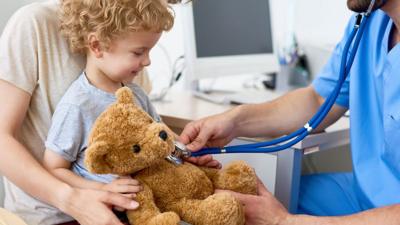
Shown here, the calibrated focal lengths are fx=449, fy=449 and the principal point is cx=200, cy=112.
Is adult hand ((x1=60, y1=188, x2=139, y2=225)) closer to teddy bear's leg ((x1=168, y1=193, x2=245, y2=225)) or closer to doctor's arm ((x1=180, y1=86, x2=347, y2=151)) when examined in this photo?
teddy bear's leg ((x1=168, y1=193, x2=245, y2=225))

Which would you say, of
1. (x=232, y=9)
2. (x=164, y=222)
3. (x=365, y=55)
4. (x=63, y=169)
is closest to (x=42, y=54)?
(x=63, y=169)

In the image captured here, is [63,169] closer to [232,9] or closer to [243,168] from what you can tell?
[243,168]

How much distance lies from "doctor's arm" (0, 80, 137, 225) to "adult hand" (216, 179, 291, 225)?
0.28m

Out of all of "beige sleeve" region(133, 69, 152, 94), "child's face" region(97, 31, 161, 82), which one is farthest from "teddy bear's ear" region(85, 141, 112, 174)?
"beige sleeve" region(133, 69, 152, 94)

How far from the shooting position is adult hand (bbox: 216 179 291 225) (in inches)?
37.7

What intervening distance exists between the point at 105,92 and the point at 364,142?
71 centimetres

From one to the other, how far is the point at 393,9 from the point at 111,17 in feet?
2.21

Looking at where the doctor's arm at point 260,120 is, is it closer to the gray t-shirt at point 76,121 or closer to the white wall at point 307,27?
the gray t-shirt at point 76,121

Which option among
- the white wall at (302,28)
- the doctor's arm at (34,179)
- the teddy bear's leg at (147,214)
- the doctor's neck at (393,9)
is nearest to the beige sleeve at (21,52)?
the doctor's arm at (34,179)

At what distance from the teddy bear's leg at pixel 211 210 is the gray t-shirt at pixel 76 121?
8.1 inches

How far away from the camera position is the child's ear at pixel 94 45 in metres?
0.97

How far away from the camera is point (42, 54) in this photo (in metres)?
1.01

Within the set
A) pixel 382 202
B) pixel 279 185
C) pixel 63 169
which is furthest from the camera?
pixel 279 185

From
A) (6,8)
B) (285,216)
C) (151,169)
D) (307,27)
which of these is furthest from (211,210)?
(307,27)
